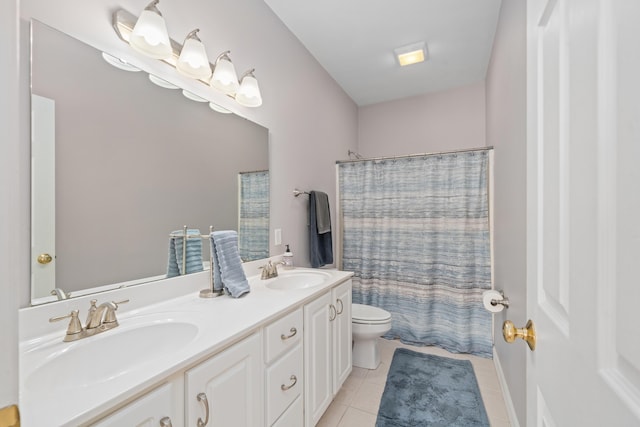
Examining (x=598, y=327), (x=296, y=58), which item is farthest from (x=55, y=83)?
(x=296, y=58)

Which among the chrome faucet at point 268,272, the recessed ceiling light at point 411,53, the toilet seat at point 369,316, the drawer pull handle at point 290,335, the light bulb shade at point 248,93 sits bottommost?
the toilet seat at point 369,316

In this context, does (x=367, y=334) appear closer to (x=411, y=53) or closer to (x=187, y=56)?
(x=187, y=56)

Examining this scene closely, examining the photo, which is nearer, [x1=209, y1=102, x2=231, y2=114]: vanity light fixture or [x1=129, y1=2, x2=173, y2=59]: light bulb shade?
[x1=129, y1=2, x2=173, y2=59]: light bulb shade

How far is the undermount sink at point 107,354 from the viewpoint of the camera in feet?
2.46

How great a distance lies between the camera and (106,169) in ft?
3.48

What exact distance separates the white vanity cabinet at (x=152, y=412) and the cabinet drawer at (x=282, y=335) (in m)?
0.39

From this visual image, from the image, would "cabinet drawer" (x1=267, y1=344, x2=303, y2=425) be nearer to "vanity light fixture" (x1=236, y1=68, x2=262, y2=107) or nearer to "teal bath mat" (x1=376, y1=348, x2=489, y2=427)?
"teal bath mat" (x1=376, y1=348, x2=489, y2=427)

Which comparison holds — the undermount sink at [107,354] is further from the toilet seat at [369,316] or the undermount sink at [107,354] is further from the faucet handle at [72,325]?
the toilet seat at [369,316]

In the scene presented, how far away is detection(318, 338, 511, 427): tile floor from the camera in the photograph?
1631 mm

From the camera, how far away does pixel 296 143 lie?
2271 millimetres

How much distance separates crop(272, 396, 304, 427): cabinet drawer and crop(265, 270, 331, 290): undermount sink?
2.09ft

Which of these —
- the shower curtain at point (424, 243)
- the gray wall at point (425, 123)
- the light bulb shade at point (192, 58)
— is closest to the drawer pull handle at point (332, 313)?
the shower curtain at point (424, 243)

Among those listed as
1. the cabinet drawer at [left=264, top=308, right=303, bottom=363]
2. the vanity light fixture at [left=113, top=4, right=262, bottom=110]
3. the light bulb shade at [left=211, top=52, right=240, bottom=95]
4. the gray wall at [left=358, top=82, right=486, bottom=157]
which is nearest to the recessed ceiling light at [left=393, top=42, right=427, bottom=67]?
the gray wall at [left=358, top=82, right=486, bottom=157]

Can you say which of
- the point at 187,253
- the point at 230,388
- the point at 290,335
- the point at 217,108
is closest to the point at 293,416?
the point at 290,335
